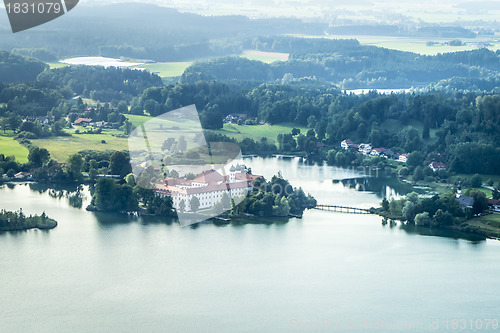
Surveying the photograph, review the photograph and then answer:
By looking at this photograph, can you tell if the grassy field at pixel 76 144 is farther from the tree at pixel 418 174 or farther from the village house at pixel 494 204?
the village house at pixel 494 204

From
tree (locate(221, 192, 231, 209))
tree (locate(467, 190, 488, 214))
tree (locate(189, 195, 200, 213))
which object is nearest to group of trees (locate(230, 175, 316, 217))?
tree (locate(221, 192, 231, 209))

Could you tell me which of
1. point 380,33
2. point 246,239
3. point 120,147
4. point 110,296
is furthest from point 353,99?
point 380,33

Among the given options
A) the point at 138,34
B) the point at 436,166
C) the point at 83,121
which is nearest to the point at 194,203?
the point at 436,166

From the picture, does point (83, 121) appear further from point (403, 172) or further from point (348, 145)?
point (403, 172)

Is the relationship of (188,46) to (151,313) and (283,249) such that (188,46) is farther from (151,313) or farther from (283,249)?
(151,313)

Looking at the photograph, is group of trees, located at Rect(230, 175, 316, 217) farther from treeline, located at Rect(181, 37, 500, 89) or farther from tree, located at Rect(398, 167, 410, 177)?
treeline, located at Rect(181, 37, 500, 89)

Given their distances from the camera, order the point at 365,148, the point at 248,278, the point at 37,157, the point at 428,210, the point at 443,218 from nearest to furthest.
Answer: the point at 248,278 < the point at 443,218 < the point at 428,210 < the point at 37,157 < the point at 365,148
